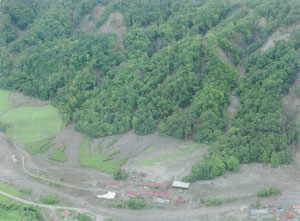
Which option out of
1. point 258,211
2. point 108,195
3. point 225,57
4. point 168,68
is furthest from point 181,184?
point 225,57

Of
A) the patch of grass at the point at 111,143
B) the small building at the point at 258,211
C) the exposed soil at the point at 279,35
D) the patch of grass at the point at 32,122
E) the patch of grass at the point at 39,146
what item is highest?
the exposed soil at the point at 279,35

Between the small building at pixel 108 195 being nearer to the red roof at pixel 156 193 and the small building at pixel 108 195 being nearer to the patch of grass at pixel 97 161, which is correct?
the red roof at pixel 156 193

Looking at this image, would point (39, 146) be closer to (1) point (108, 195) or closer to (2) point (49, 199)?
(2) point (49, 199)

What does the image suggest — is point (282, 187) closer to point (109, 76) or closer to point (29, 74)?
point (109, 76)

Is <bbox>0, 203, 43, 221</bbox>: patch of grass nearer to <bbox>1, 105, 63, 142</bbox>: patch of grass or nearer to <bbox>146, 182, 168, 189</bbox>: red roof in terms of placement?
<bbox>146, 182, 168, 189</bbox>: red roof

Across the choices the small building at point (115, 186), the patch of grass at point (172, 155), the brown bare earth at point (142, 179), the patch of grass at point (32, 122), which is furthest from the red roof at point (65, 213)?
the patch of grass at point (32, 122)

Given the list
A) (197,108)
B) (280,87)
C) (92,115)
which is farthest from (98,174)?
(280,87)
